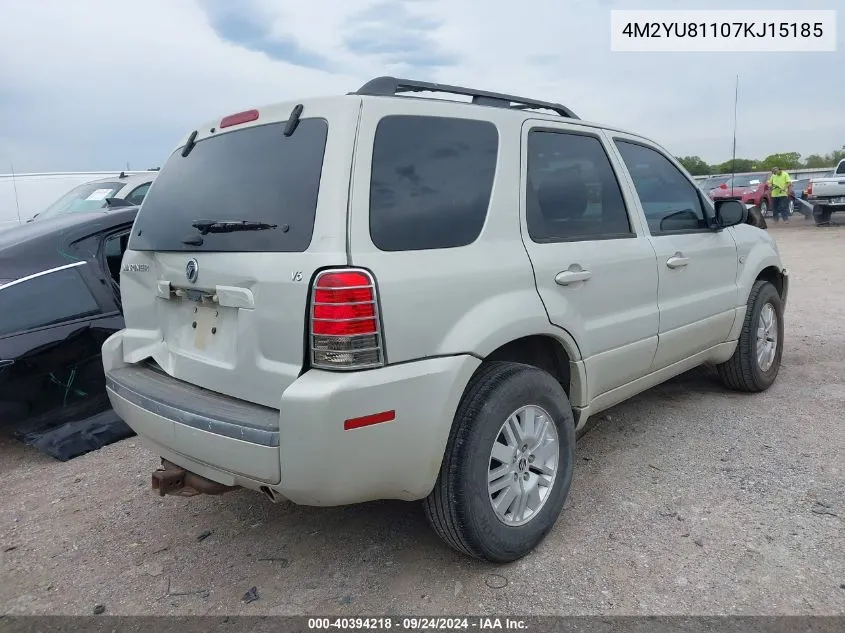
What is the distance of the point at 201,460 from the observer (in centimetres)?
243

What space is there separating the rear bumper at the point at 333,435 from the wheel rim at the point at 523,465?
1.11 ft

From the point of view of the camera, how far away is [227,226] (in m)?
2.46

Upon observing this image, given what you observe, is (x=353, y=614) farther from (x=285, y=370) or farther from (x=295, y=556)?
(x=285, y=370)

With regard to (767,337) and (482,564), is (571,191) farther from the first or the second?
(767,337)

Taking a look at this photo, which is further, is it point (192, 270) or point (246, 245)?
point (192, 270)

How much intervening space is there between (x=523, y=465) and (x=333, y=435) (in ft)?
3.12

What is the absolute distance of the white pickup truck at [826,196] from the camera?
1802 cm

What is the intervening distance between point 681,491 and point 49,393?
3749 millimetres

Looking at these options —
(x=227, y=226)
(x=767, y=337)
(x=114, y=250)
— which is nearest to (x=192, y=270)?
(x=227, y=226)

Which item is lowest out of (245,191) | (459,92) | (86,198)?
(245,191)

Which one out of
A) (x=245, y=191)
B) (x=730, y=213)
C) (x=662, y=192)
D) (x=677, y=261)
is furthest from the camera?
(x=730, y=213)

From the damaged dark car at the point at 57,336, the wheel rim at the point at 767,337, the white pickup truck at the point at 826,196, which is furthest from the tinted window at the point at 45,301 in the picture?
the white pickup truck at the point at 826,196

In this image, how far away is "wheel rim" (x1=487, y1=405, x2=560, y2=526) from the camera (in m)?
2.61

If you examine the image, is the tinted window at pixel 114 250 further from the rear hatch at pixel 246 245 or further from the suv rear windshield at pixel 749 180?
the suv rear windshield at pixel 749 180
